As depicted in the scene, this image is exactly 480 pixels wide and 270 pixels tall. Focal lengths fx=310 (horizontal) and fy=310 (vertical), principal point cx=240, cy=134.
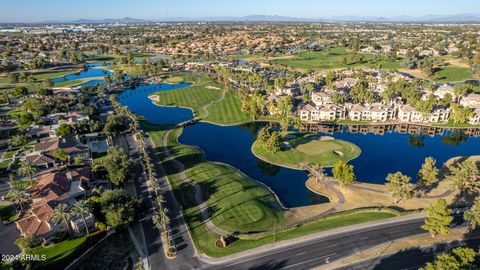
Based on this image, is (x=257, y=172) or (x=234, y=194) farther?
(x=257, y=172)

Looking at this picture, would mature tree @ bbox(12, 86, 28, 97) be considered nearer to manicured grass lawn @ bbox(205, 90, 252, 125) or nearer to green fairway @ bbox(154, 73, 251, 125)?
green fairway @ bbox(154, 73, 251, 125)

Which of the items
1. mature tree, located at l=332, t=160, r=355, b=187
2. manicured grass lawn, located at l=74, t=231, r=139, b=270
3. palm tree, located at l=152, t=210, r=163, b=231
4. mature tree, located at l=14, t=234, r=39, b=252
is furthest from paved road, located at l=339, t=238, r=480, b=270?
mature tree, located at l=14, t=234, r=39, b=252

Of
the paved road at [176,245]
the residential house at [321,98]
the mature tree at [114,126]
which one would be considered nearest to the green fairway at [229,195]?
the paved road at [176,245]

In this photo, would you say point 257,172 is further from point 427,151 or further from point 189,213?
point 427,151

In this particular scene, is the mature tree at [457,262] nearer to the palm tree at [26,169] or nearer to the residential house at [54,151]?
the palm tree at [26,169]

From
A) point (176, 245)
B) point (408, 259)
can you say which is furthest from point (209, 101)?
point (408, 259)

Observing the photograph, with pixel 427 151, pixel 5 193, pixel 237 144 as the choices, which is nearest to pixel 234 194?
pixel 237 144
